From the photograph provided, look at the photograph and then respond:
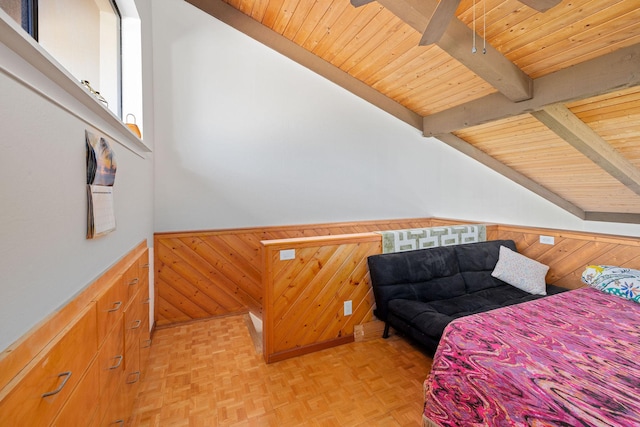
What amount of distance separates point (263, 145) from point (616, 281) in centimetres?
352

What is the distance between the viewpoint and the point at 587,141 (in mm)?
3203

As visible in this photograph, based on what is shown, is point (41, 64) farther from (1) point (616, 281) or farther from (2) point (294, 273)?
(1) point (616, 281)

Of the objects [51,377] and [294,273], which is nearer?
[51,377]

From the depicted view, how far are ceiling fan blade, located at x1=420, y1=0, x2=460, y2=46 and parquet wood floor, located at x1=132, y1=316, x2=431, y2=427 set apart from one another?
2389 millimetres

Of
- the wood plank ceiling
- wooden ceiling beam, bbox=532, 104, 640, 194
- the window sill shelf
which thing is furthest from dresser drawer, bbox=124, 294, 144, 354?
wooden ceiling beam, bbox=532, 104, 640, 194

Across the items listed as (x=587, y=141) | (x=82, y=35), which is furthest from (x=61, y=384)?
(x=587, y=141)

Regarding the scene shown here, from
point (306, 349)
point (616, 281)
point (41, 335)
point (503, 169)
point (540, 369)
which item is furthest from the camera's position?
point (503, 169)

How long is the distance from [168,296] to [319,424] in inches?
87.7

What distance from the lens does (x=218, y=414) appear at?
1.74 metres

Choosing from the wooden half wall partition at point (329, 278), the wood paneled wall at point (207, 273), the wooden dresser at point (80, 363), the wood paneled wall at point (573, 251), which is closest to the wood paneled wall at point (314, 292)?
the wooden half wall partition at point (329, 278)

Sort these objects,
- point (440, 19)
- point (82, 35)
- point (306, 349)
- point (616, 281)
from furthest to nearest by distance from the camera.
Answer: point (306, 349)
point (616, 281)
point (82, 35)
point (440, 19)

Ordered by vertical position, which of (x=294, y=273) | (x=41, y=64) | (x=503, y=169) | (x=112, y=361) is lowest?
(x=112, y=361)

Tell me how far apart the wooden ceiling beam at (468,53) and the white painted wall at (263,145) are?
161 centimetres

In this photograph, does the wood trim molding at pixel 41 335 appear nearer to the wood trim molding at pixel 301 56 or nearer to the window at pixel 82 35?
the window at pixel 82 35
